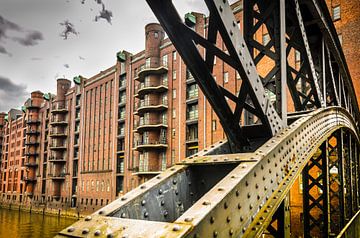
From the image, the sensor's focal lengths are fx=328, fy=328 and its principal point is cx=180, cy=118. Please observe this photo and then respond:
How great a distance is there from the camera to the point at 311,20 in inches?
216

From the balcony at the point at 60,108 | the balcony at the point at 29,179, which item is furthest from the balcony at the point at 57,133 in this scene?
the balcony at the point at 29,179

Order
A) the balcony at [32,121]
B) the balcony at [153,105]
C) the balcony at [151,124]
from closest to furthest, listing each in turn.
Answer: the balcony at [151,124] → the balcony at [153,105] → the balcony at [32,121]

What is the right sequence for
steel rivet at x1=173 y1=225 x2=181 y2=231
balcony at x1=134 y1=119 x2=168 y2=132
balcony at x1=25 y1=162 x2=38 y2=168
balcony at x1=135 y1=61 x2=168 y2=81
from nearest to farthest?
1. steel rivet at x1=173 y1=225 x2=181 y2=231
2. balcony at x1=134 y1=119 x2=168 y2=132
3. balcony at x1=135 y1=61 x2=168 y2=81
4. balcony at x1=25 y1=162 x2=38 y2=168

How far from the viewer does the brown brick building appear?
1252 inches

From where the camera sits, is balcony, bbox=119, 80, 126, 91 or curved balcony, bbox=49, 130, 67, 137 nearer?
balcony, bbox=119, 80, 126, 91

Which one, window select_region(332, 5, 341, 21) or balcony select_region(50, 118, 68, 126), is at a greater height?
window select_region(332, 5, 341, 21)

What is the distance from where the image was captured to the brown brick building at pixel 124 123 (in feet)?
104

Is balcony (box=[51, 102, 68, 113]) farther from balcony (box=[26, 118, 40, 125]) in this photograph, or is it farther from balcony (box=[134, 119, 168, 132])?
balcony (box=[134, 119, 168, 132])

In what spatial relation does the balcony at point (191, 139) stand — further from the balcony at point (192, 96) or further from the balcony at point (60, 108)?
the balcony at point (60, 108)

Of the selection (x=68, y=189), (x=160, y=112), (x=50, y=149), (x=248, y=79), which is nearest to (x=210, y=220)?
(x=248, y=79)

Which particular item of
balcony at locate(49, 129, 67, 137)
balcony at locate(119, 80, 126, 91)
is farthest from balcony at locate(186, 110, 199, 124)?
balcony at locate(49, 129, 67, 137)

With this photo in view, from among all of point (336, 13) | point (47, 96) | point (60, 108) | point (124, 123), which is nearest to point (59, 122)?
point (60, 108)

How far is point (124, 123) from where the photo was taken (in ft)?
147

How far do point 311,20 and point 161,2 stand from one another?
144 inches
